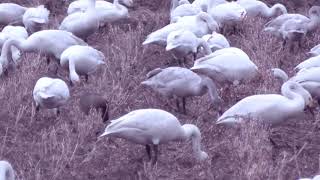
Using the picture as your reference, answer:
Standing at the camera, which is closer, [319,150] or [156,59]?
[319,150]

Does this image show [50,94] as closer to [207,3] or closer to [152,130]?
[152,130]

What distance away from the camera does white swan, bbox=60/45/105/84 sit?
8266 millimetres

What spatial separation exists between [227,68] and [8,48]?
2299 millimetres

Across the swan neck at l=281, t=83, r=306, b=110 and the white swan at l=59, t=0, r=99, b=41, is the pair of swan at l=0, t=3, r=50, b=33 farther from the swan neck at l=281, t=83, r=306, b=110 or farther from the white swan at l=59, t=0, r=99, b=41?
the swan neck at l=281, t=83, r=306, b=110

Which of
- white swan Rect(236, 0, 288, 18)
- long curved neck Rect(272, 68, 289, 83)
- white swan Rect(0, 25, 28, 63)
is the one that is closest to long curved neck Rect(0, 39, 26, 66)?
white swan Rect(0, 25, 28, 63)

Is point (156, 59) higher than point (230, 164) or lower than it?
lower

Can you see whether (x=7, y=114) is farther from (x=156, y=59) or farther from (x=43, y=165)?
(x=156, y=59)

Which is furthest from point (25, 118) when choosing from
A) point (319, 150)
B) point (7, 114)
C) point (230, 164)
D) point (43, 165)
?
point (319, 150)

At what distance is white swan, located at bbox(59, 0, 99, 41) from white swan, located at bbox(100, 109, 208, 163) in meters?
3.67

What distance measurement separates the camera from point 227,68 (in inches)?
306

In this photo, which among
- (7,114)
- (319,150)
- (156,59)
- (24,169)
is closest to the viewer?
(24,169)

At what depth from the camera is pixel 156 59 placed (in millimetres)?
9336

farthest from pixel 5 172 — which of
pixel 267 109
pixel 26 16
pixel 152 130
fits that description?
pixel 26 16

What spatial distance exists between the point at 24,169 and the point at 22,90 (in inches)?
64.6
